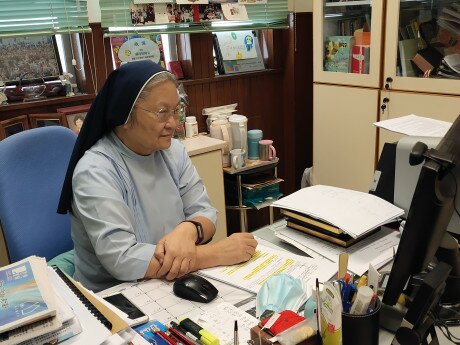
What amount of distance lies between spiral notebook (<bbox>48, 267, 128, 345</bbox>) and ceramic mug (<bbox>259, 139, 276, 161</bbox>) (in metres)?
1.91

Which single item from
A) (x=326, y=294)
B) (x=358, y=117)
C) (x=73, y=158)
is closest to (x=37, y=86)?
(x=73, y=158)

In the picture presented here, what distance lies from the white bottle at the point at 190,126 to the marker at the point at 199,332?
6.00 feet

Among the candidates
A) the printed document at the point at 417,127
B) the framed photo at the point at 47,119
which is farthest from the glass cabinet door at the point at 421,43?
the framed photo at the point at 47,119

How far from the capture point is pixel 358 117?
2.67 metres

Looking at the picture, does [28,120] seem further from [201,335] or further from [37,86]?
[201,335]

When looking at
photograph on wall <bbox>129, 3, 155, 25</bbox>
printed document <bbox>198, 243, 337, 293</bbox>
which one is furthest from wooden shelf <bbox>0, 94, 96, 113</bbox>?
printed document <bbox>198, 243, 337, 293</bbox>

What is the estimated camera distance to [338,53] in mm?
2779

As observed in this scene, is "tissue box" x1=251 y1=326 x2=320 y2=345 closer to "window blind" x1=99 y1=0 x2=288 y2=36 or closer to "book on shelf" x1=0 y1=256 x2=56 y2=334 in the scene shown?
"book on shelf" x1=0 y1=256 x2=56 y2=334

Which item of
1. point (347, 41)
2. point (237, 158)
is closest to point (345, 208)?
point (237, 158)

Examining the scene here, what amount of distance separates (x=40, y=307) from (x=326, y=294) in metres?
0.52

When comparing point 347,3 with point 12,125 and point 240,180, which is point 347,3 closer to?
point 240,180

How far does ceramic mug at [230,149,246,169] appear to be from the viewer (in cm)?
265

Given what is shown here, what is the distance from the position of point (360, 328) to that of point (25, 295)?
2.07ft

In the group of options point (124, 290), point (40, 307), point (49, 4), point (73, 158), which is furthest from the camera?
point (49, 4)
